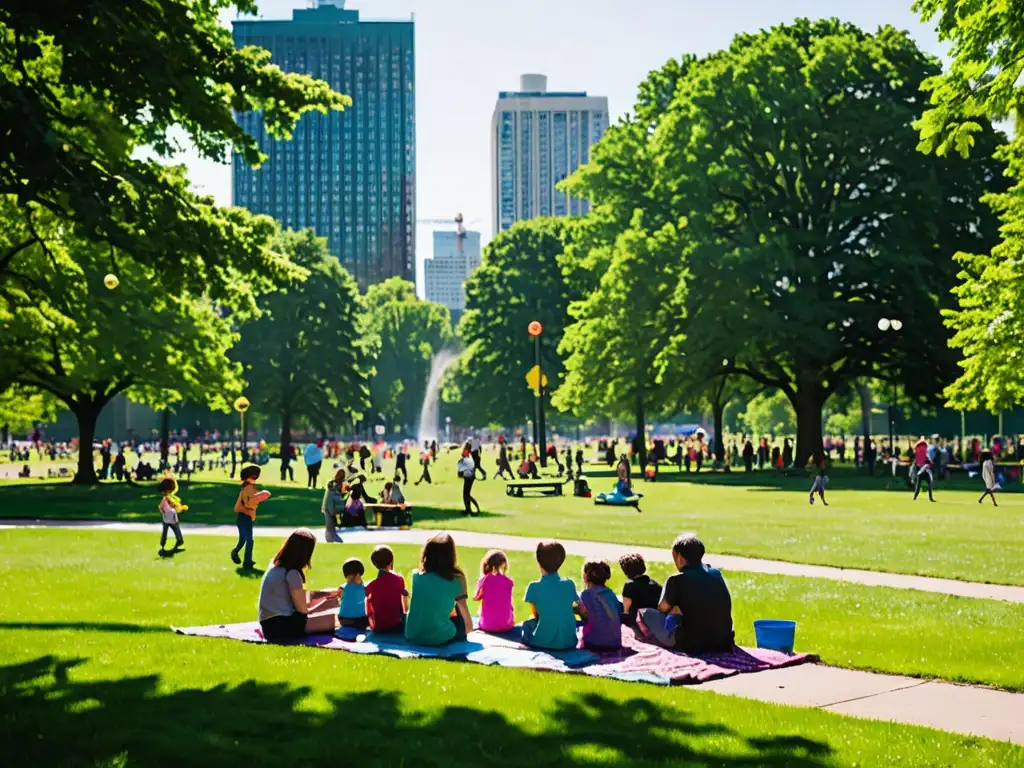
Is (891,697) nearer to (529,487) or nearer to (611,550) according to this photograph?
(611,550)

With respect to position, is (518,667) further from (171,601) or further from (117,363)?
(117,363)

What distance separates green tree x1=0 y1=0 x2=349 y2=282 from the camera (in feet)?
45.0

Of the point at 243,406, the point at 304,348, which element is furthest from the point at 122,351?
the point at 304,348

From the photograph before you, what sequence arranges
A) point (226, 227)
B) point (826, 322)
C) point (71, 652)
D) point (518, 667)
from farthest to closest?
point (826, 322)
point (226, 227)
point (71, 652)
point (518, 667)

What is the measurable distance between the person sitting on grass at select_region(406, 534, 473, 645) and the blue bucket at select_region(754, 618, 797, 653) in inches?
110

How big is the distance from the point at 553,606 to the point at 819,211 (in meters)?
40.7

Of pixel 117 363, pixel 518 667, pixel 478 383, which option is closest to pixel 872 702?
pixel 518 667

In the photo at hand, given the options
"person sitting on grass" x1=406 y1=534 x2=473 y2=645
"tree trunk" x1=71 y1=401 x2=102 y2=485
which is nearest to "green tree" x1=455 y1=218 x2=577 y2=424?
"tree trunk" x1=71 y1=401 x2=102 y2=485

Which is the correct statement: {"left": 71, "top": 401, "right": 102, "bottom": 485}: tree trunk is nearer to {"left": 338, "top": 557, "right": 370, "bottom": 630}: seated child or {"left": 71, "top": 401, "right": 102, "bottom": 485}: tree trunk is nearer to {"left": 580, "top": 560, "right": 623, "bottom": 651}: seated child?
{"left": 338, "top": 557, "right": 370, "bottom": 630}: seated child

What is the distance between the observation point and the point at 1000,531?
23.5 m

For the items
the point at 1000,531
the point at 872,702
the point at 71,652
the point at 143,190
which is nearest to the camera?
the point at 872,702

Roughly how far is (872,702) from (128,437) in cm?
12590

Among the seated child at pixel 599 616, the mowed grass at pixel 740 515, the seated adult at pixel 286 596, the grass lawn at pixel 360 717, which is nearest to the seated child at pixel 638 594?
the seated child at pixel 599 616

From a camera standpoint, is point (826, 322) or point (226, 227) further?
point (826, 322)
